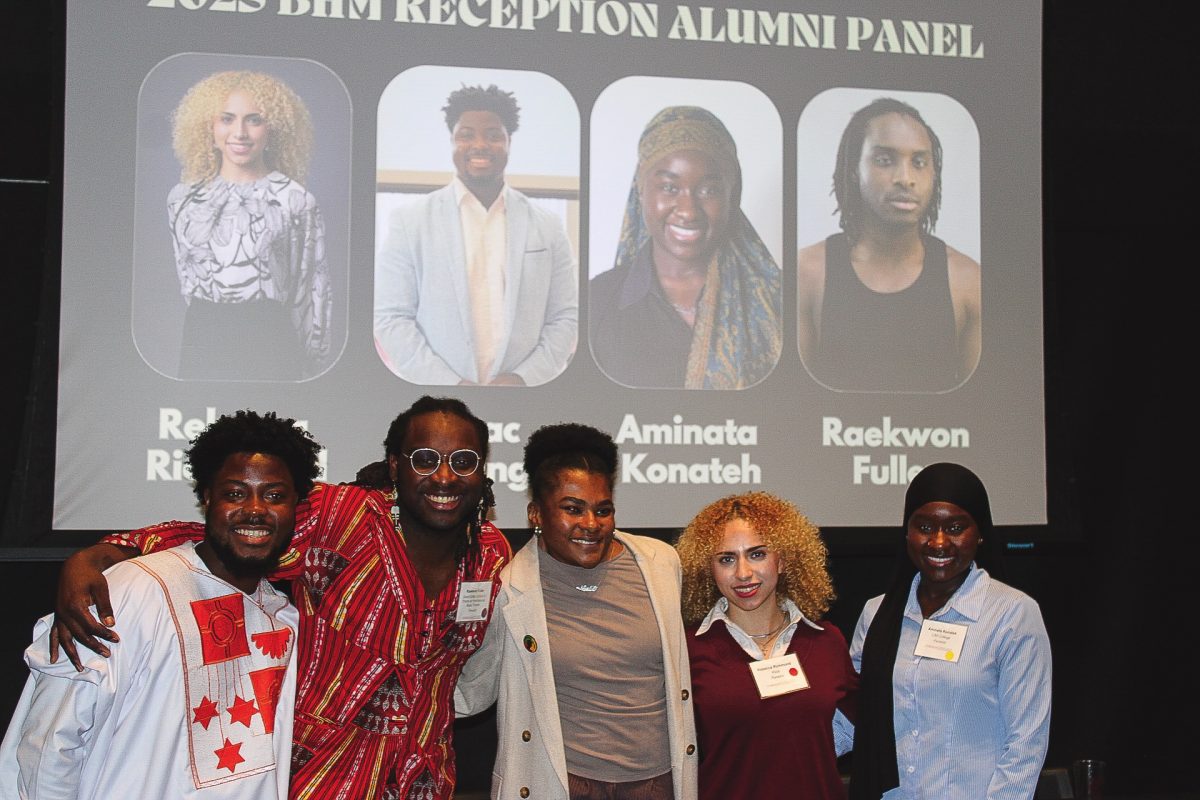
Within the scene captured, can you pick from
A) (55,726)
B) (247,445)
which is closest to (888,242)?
(247,445)

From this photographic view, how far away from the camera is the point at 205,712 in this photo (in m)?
2.30

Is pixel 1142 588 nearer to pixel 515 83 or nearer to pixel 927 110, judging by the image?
A: pixel 927 110

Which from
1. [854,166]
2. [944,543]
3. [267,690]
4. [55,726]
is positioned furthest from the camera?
[854,166]

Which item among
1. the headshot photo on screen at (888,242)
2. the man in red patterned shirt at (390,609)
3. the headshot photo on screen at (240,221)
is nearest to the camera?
the man in red patterned shirt at (390,609)

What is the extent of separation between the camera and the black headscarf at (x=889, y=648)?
9.73 feet

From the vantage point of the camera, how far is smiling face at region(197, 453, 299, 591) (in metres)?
2.38

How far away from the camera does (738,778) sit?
2869mm

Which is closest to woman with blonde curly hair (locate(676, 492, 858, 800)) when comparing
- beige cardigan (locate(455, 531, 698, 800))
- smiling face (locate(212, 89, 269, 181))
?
beige cardigan (locate(455, 531, 698, 800))

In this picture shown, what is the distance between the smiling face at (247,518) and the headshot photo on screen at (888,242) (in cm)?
Result: 248

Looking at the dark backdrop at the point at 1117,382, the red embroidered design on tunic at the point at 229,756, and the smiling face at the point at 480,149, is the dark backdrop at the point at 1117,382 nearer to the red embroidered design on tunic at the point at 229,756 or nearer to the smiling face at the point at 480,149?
the smiling face at the point at 480,149

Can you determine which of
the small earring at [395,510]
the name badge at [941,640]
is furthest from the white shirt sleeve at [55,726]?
the name badge at [941,640]

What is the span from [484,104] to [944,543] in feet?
7.81

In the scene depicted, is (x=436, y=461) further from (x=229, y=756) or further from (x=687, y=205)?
(x=687, y=205)

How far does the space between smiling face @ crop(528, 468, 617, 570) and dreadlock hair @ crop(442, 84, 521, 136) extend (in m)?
1.79
